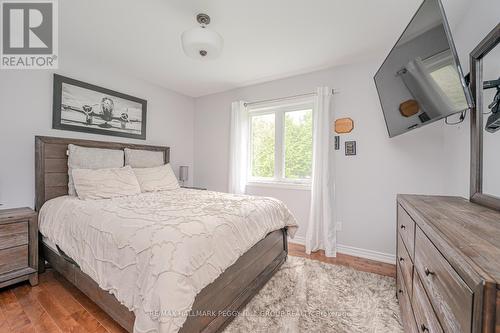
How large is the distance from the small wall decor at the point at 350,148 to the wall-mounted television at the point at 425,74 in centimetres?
65

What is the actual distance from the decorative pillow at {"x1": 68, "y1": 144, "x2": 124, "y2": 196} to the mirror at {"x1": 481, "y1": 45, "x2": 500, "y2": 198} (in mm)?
3409

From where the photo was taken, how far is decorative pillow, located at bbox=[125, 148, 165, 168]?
285 cm

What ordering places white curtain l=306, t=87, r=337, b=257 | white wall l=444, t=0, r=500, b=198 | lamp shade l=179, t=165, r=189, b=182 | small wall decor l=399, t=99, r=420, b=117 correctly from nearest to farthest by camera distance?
1. white wall l=444, t=0, r=500, b=198
2. small wall decor l=399, t=99, r=420, b=117
3. white curtain l=306, t=87, r=337, b=257
4. lamp shade l=179, t=165, r=189, b=182

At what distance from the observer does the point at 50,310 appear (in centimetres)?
157

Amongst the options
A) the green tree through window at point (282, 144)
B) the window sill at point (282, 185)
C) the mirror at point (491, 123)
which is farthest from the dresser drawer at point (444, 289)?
the green tree through window at point (282, 144)

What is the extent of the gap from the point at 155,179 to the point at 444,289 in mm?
2907

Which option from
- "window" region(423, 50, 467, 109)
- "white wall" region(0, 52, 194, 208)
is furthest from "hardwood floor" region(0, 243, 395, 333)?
"window" region(423, 50, 467, 109)

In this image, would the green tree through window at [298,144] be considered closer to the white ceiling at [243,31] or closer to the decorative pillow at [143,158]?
the white ceiling at [243,31]

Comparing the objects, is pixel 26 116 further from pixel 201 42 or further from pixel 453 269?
pixel 453 269

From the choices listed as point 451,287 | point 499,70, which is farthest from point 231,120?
point 451,287

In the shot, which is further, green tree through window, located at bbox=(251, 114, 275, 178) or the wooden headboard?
green tree through window, located at bbox=(251, 114, 275, 178)

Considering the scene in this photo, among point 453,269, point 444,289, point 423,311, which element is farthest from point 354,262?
point 453,269

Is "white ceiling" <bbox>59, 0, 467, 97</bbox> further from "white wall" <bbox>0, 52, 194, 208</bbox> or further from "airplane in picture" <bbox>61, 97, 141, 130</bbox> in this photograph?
"airplane in picture" <bbox>61, 97, 141, 130</bbox>

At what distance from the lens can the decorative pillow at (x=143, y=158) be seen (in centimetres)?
285
